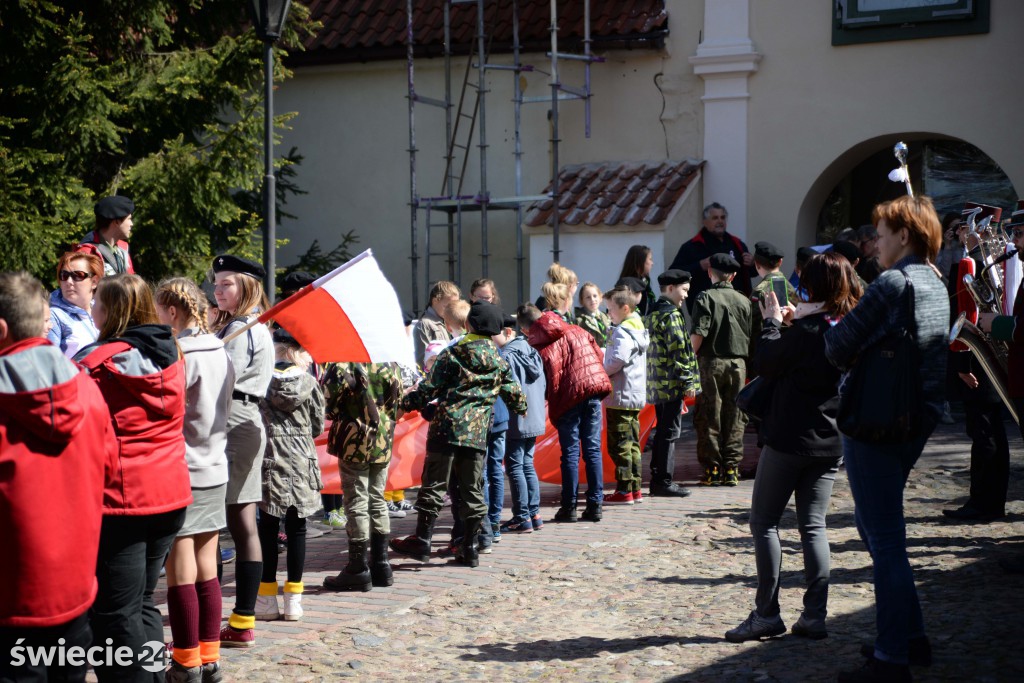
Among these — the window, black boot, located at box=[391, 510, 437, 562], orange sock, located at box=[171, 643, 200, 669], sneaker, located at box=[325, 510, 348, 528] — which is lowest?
sneaker, located at box=[325, 510, 348, 528]

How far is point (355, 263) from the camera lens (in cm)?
611

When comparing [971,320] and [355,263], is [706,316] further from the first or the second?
[355,263]

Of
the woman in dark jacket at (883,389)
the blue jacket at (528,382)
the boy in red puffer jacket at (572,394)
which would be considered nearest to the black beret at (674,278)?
the boy in red puffer jacket at (572,394)

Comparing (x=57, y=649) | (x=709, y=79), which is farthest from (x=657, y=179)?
(x=57, y=649)

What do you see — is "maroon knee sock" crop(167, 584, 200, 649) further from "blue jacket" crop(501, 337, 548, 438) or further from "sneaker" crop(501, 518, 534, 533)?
"sneaker" crop(501, 518, 534, 533)

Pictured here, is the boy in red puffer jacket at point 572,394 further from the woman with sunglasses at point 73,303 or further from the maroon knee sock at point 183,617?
the maroon knee sock at point 183,617

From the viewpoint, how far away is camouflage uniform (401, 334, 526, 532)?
7.68 meters

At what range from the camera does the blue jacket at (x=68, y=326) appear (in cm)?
709

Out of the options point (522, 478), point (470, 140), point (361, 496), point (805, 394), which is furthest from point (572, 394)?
point (470, 140)

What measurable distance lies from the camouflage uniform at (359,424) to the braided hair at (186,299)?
5.09ft

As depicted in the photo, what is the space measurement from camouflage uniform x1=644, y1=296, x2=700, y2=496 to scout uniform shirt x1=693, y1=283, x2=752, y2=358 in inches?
8.1

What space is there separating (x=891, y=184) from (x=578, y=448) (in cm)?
810

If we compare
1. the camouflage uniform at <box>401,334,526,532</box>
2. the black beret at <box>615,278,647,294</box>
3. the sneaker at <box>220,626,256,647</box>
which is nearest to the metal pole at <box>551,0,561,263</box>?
the black beret at <box>615,278,647,294</box>

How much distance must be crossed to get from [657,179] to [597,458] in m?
6.54
